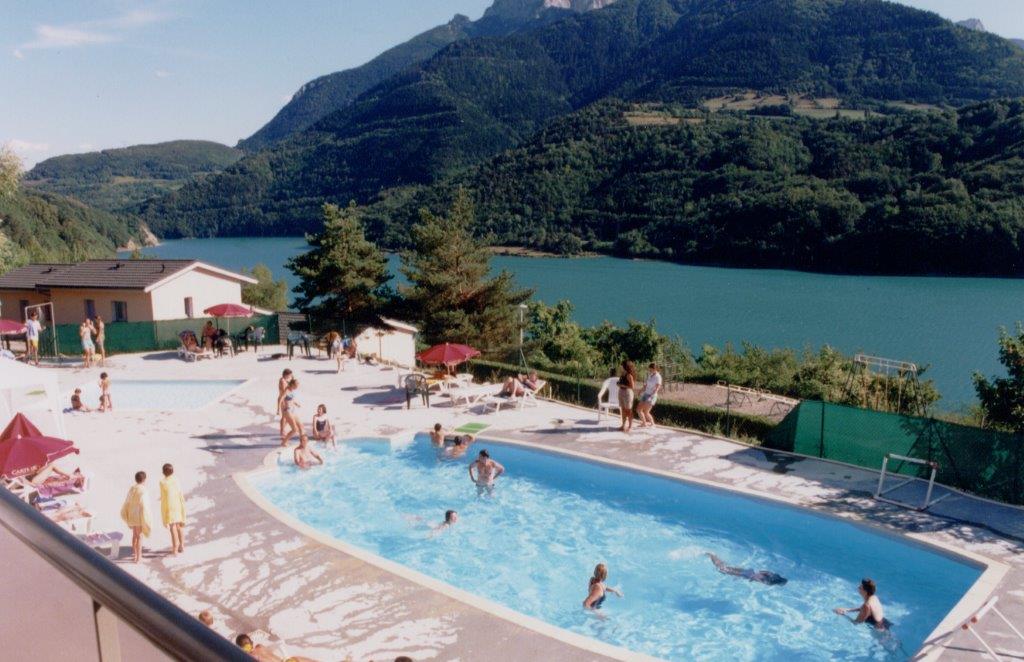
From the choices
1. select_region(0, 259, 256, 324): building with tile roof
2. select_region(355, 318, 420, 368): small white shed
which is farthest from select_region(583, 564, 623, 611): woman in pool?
select_region(0, 259, 256, 324): building with tile roof

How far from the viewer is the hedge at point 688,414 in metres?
16.8

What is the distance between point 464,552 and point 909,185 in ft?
343

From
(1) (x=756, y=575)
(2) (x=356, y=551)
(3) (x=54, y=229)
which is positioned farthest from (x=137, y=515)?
(3) (x=54, y=229)

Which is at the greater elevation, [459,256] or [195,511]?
[459,256]

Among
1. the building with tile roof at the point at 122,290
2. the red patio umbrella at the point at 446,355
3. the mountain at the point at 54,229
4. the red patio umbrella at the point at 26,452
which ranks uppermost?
the mountain at the point at 54,229

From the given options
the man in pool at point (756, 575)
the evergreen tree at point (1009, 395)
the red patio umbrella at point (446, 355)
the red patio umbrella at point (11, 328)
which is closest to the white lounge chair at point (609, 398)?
the red patio umbrella at point (446, 355)

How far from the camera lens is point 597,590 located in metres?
9.84

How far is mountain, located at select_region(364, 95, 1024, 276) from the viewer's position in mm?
87812

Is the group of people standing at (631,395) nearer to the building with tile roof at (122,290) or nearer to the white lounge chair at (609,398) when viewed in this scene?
the white lounge chair at (609,398)

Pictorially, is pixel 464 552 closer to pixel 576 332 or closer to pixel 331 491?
pixel 331 491

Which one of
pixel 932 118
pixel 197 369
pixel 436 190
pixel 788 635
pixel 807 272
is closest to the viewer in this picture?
pixel 788 635

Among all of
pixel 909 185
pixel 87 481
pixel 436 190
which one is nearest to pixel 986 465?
pixel 87 481

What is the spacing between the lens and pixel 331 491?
14.0 meters

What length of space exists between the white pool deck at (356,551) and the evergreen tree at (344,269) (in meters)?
16.1
